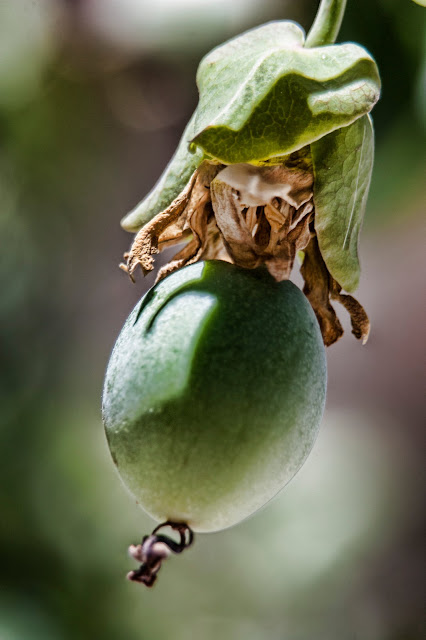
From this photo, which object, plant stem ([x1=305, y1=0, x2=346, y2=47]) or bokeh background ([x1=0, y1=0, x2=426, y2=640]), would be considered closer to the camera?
plant stem ([x1=305, y1=0, x2=346, y2=47])

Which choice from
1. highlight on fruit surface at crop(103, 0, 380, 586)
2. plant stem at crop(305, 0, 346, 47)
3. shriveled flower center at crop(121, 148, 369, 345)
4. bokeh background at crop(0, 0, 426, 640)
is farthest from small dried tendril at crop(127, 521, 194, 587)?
bokeh background at crop(0, 0, 426, 640)

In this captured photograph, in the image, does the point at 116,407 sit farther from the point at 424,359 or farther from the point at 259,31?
the point at 424,359

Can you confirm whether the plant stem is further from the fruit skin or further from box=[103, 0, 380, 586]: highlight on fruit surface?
the fruit skin

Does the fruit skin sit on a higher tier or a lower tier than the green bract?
lower

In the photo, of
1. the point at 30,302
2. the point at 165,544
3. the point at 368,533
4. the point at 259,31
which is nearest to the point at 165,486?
the point at 165,544

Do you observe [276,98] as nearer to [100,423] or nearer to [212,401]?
[212,401]

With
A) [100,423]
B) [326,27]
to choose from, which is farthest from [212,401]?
[100,423]
